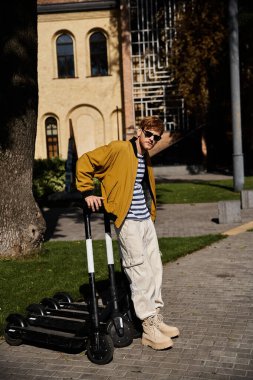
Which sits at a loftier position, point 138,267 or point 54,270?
point 138,267

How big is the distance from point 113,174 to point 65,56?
2599 cm

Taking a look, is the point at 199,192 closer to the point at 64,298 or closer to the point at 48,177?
the point at 48,177

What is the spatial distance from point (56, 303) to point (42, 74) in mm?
25192

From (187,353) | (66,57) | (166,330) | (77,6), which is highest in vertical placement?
(77,6)

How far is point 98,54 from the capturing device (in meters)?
28.8

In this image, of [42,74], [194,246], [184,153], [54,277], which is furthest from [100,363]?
[42,74]

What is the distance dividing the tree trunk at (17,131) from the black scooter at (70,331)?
3372mm

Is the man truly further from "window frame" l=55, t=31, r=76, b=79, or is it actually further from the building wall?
"window frame" l=55, t=31, r=76, b=79

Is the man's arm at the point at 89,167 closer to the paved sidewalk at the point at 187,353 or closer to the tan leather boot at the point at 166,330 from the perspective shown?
the tan leather boot at the point at 166,330

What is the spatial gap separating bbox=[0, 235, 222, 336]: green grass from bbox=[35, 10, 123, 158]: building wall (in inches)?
757

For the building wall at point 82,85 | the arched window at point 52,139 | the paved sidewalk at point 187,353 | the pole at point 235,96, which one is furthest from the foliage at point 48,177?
the paved sidewalk at point 187,353

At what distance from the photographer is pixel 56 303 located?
5.12 metres

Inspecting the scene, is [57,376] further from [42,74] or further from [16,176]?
[42,74]

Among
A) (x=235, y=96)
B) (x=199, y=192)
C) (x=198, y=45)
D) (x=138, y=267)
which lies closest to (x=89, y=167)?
(x=138, y=267)
